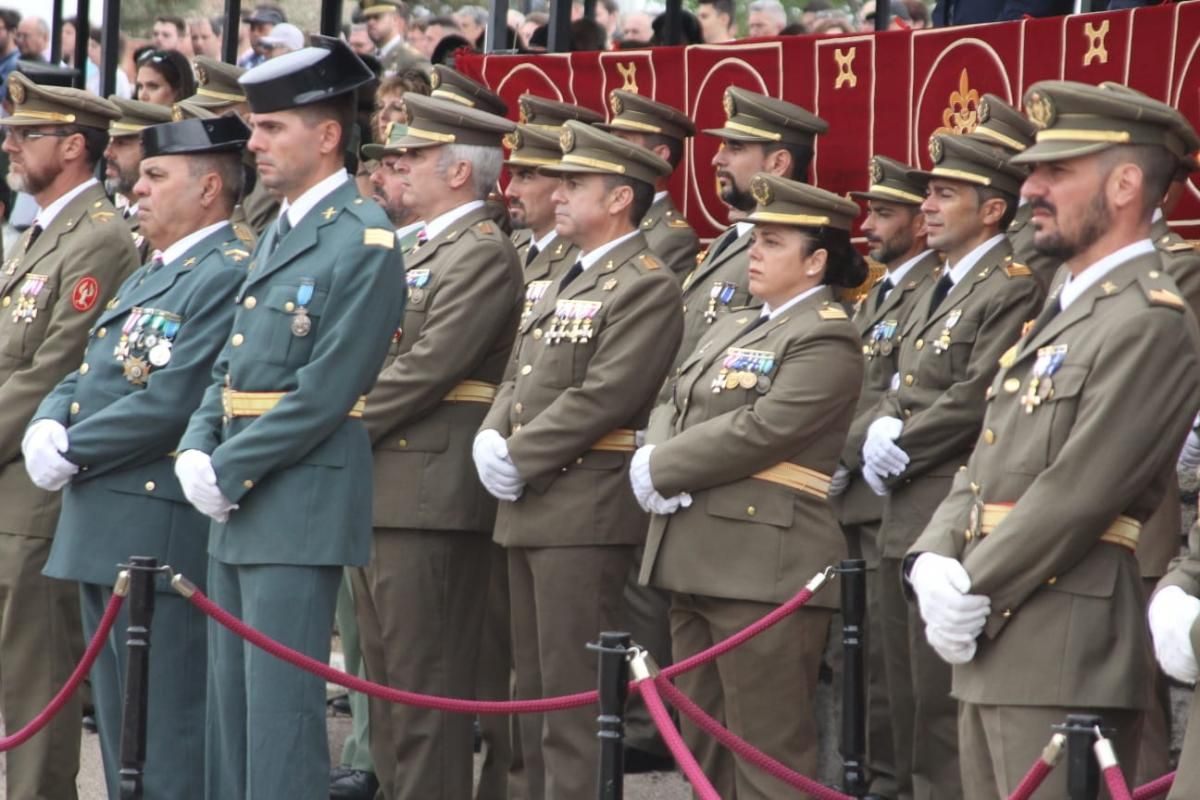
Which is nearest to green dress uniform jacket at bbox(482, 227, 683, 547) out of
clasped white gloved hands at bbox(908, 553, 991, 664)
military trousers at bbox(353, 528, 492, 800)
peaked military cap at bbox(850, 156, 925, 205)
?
military trousers at bbox(353, 528, 492, 800)

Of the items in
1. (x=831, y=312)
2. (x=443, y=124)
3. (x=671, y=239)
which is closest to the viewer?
(x=831, y=312)

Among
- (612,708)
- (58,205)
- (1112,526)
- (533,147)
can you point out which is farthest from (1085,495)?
(58,205)

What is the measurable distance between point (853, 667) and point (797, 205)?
147cm

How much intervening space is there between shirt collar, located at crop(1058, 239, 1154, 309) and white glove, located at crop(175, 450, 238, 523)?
7.55ft

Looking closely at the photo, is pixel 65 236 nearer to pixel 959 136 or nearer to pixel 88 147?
pixel 88 147

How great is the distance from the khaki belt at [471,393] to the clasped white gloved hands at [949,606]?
8.44ft

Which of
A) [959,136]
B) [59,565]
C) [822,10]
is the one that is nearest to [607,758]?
[59,565]

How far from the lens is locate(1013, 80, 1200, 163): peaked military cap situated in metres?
4.77

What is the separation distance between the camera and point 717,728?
5.02 metres

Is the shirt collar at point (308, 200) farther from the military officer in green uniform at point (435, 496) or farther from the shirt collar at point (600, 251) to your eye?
the shirt collar at point (600, 251)

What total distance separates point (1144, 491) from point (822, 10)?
786cm

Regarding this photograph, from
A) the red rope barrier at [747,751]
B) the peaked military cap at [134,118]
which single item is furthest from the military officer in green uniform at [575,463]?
the peaked military cap at [134,118]

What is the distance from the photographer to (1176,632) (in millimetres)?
4379

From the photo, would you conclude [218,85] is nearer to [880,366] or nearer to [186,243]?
[186,243]
